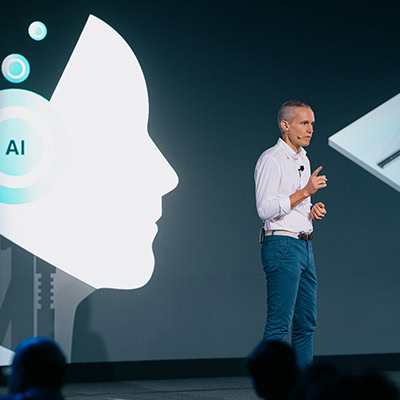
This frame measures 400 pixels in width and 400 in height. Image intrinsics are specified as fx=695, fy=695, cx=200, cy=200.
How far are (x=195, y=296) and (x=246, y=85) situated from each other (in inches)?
50.2

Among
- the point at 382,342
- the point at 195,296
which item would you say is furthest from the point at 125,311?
the point at 382,342

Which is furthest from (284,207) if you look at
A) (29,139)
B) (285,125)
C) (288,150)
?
(29,139)

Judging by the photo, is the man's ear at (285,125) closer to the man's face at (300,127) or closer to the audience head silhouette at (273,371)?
the man's face at (300,127)

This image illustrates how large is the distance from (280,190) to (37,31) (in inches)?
67.2

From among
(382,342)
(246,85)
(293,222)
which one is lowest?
(382,342)

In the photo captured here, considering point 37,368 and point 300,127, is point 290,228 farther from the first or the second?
point 37,368

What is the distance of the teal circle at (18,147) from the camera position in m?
3.72

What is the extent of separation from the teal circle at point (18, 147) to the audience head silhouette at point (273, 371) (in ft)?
9.08

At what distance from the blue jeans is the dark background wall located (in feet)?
3.39

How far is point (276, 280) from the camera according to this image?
2.89 metres

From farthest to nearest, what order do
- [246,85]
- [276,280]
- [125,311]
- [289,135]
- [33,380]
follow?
[246,85]
[125,311]
[289,135]
[276,280]
[33,380]

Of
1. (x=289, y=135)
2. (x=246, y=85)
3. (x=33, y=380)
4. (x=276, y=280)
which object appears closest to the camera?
(x=33, y=380)

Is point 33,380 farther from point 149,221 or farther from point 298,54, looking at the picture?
point 298,54

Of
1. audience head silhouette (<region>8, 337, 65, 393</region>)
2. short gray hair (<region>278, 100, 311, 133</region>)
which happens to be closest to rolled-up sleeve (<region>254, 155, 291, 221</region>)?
short gray hair (<region>278, 100, 311, 133</region>)
